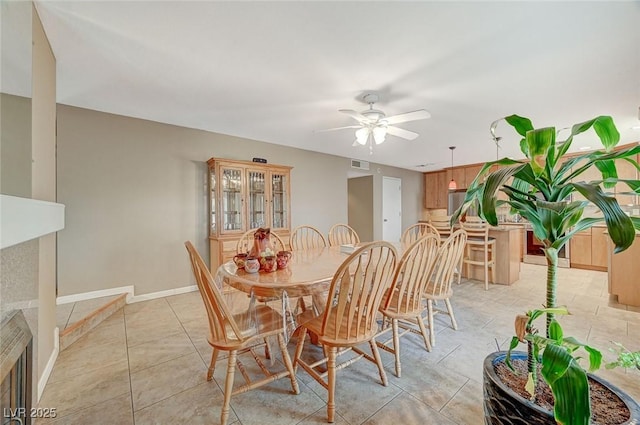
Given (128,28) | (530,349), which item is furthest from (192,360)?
(128,28)

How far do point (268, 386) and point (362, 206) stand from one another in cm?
539

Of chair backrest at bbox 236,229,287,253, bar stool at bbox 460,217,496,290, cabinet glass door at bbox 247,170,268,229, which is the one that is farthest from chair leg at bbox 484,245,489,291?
cabinet glass door at bbox 247,170,268,229

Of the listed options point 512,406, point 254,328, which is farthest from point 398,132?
point 512,406

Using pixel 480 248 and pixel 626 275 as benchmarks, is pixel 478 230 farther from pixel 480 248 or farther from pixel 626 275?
pixel 626 275

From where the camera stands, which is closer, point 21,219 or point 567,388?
point 567,388

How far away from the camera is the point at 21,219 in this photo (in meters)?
0.94

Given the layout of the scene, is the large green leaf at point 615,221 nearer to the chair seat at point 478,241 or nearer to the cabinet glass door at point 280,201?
the chair seat at point 478,241

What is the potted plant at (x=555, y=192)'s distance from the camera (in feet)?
2.38

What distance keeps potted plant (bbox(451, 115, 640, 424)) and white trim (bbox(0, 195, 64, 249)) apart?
1.52 meters

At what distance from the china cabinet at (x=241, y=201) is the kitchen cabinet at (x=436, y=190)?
4.98 meters

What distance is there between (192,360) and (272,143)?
135 inches

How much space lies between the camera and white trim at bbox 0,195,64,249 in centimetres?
81

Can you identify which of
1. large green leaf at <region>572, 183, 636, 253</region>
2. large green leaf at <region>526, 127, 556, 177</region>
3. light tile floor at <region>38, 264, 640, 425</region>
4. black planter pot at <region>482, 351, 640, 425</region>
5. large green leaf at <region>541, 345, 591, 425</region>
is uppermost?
large green leaf at <region>526, 127, 556, 177</region>

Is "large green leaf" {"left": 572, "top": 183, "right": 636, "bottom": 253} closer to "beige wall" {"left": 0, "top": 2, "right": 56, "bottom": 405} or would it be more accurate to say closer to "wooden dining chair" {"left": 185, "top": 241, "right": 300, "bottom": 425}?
"wooden dining chair" {"left": 185, "top": 241, "right": 300, "bottom": 425}
